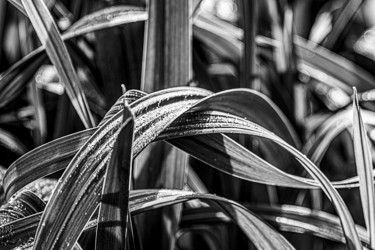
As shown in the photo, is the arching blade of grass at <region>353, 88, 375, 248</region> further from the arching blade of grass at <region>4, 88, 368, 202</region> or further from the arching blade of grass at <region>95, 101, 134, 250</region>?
the arching blade of grass at <region>95, 101, 134, 250</region>

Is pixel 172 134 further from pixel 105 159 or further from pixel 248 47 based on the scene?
pixel 248 47

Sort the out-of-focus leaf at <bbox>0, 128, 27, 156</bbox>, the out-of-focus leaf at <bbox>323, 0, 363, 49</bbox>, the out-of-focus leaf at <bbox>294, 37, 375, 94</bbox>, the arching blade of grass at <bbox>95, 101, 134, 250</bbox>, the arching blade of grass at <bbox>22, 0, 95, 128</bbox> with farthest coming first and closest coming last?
the out-of-focus leaf at <bbox>323, 0, 363, 49</bbox> < the out-of-focus leaf at <bbox>294, 37, 375, 94</bbox> < the out-of-focus leaf at <bbox>0, 128, 27, 156</bbox> < the arching blade of grass at <bbox>22, 0, 95, 128</bbox> < the arching blade of grass at <bbox>95, 101, 134, 250</bbox>

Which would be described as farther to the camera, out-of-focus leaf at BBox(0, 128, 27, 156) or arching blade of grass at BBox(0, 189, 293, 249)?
out-of-focus leaf at BBox(0, 128, 27, 156)

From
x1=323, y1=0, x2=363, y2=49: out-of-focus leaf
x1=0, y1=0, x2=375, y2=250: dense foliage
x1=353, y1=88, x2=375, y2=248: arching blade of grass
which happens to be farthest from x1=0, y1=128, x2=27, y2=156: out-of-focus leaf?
x1=323, y1=0, x2=363, y2=49: out-of-focus leaf

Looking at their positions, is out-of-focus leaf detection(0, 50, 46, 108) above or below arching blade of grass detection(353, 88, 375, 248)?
above

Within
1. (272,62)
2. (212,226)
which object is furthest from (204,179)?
(272,62)

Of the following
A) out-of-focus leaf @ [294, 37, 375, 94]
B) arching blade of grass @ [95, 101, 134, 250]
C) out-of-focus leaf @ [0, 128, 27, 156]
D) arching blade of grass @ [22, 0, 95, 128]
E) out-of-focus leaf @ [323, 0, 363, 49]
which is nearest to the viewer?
arching blade of grass @ [95, 101, 134, 250]

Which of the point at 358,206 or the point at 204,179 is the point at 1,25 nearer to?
the point at 204,179
